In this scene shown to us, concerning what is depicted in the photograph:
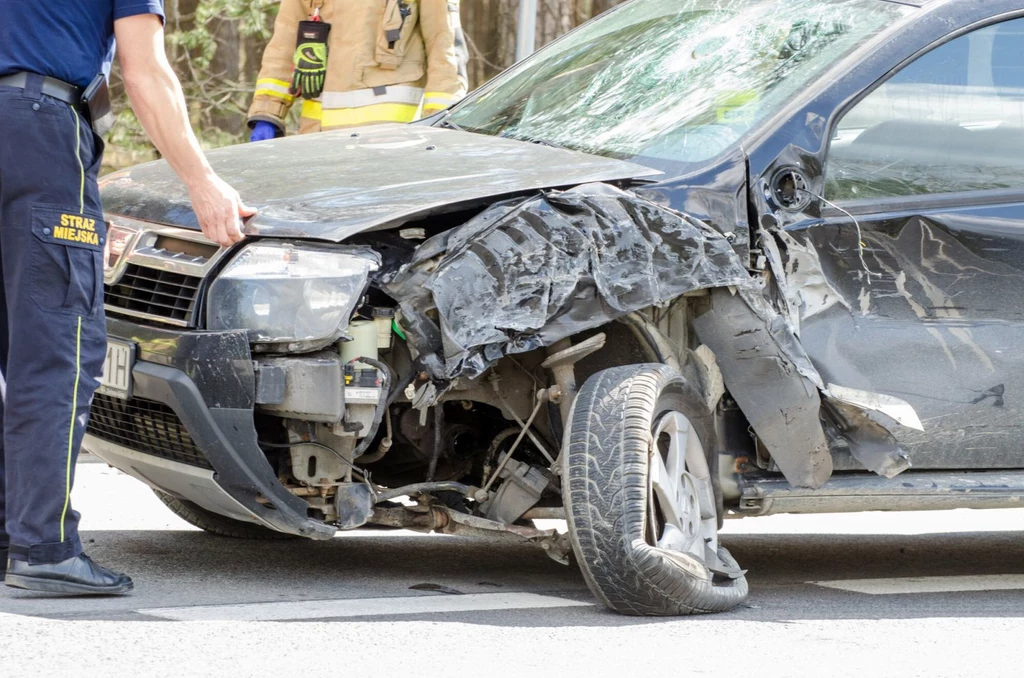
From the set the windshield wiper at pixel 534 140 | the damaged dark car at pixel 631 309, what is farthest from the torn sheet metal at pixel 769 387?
the windshield wiper at pixel 534 140

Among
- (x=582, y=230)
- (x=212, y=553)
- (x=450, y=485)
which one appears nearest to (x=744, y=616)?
(x=450, y=485)

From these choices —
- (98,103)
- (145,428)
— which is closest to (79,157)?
(98,103)

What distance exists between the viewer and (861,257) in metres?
4.29

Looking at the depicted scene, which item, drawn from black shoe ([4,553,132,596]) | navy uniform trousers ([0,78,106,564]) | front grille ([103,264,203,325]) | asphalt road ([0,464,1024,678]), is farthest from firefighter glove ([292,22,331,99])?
black shoe ([4,553,132,596])

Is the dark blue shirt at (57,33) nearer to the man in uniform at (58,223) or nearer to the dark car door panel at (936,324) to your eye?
the man in uniform at (58,223)

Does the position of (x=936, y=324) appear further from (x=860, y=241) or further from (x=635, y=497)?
(x=635, y=497)

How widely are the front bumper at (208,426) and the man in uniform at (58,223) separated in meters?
0.15

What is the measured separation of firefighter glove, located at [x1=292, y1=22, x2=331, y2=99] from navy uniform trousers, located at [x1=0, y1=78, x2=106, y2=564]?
9.79 feet

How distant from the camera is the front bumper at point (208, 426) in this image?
3645 mm

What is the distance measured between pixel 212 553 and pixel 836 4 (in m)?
2.54

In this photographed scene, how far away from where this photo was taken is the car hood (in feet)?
12.4

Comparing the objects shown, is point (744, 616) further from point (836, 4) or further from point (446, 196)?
point (836, 4)

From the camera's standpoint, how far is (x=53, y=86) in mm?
3658

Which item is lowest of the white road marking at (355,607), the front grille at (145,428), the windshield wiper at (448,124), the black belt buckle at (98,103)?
the white road marking at (355,607)
